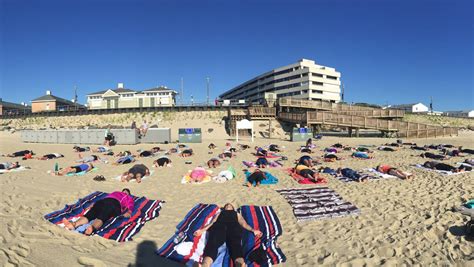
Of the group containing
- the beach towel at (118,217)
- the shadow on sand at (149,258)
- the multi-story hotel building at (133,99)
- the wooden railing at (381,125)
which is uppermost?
the multi-story hotel building at (133,99)

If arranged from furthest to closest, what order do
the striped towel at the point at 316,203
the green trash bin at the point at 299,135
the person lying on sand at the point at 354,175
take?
the green trash bin at the point at 299,135 < the person lying on sand at the point at 354,175 < the striped towel at the point at 316,203

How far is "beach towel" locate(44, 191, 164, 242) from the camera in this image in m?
4.79

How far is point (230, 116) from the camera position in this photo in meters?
31.5

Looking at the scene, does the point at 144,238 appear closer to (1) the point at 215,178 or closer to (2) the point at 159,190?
(2) the point at 159,190

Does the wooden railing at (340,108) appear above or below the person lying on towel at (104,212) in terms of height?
above

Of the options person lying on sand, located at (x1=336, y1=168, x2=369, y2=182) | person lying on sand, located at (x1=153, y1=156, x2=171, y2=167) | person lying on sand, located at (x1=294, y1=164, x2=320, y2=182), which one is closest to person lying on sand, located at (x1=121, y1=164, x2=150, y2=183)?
person lying on sand, located at (x1=153, y1=156, x2=171, y2=167)

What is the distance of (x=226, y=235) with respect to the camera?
14.8ft

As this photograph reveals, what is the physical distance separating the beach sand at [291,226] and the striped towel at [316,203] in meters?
0.20

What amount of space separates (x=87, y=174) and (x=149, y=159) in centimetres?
427

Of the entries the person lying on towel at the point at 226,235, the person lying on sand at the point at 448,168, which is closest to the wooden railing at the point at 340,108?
the person lying on sand at the point at 448,168

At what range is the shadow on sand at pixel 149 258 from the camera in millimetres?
4016

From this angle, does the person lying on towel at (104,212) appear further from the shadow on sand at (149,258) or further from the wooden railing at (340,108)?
the wooden railing at (340,108)

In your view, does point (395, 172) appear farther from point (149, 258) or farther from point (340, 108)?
point (340, 108)

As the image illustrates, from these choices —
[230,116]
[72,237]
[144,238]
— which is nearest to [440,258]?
[144,238]
